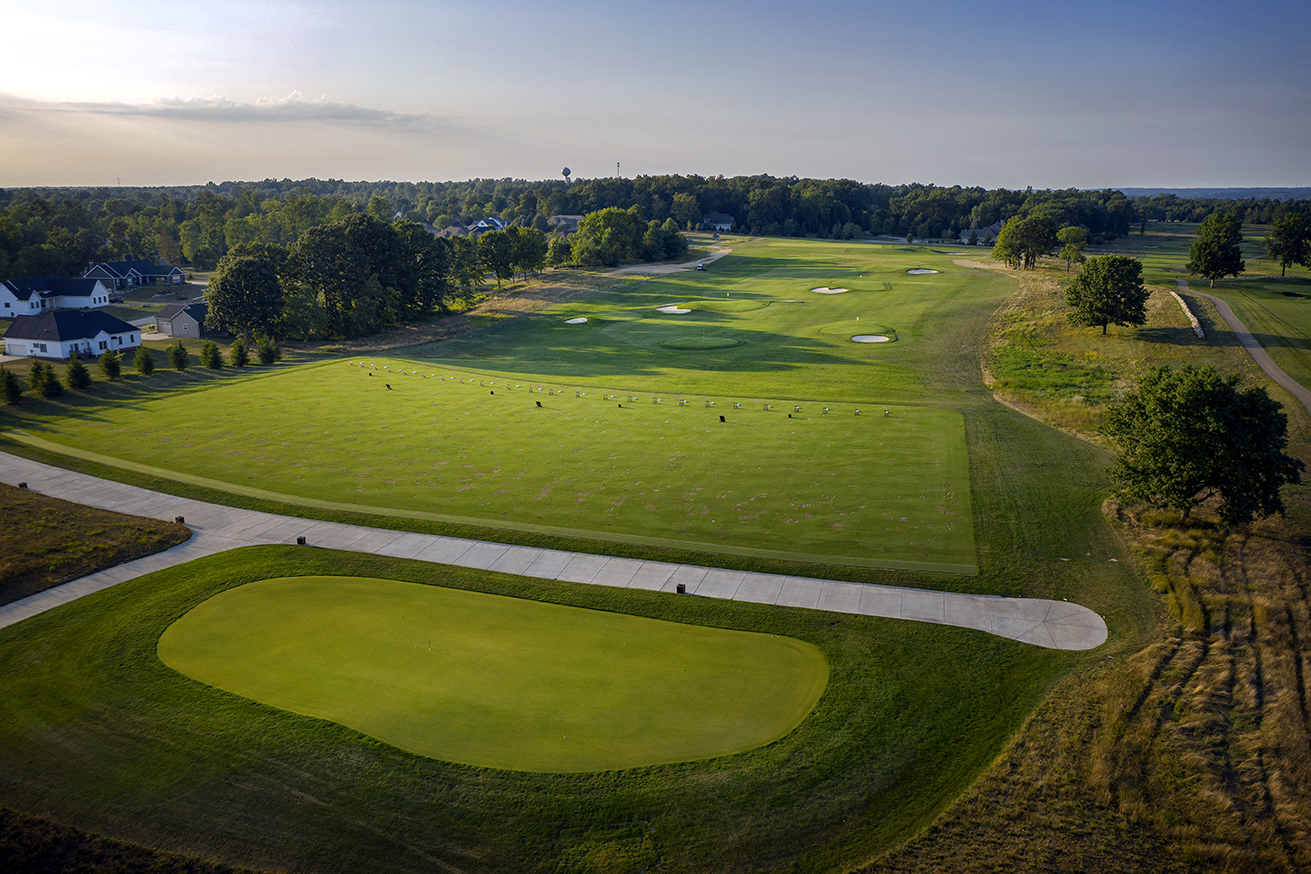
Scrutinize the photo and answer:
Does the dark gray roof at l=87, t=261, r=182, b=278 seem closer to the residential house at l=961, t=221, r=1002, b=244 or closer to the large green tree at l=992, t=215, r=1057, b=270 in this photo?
the large green tree at l=992, t=215, r=1057, b=270

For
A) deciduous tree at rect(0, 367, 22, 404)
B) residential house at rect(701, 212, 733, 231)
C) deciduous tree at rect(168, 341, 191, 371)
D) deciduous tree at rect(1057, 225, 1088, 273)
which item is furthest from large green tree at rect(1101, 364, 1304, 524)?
residential house at rect(701, 212, 733, 231)

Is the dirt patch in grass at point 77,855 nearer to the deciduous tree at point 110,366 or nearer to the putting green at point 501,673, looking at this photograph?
the putting green at point 501,673

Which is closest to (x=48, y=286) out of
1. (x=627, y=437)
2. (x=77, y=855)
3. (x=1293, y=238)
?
(x=627, y=437)

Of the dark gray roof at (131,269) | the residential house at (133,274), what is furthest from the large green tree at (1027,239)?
the dark gray roof at (131,269)

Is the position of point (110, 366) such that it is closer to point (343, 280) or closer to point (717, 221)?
point (343, 280)

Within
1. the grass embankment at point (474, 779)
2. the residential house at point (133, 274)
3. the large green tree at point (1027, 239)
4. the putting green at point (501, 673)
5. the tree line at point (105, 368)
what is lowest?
the grass embankment at point (474, 779)

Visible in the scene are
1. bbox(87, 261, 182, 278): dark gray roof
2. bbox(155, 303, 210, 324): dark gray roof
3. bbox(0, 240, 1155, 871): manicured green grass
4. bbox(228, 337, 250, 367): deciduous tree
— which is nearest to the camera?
bbox(0, 240, 1155, 871): manicured green grass
